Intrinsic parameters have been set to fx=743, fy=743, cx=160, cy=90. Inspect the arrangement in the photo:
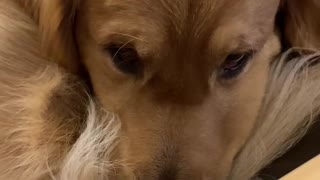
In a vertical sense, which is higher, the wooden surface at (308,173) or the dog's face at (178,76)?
the wooden surface at (308,173)

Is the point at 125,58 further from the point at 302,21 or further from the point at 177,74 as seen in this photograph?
the point at 302,21

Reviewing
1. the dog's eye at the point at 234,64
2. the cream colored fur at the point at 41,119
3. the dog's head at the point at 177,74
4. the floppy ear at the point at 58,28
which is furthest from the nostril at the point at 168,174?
the floppy ear at the point at 58,28

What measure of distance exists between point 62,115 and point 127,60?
17 cm

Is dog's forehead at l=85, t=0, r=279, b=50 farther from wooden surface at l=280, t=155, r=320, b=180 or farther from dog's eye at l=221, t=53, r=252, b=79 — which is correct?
wooden surface at l=280, t=155, r=320, b=180

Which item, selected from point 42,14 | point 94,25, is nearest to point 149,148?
point 94,25

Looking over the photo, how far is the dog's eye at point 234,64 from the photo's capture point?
1.40 meters

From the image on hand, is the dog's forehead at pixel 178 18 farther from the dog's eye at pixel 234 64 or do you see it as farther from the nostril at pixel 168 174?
the nostril at pixel 168 174

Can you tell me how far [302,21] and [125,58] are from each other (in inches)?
16.1

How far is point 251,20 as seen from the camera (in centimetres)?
141

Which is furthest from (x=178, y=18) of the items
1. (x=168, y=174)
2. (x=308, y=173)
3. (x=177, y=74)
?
(x=308, y=173)

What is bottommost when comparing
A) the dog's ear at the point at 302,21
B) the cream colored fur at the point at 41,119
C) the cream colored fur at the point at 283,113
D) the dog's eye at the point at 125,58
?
the cream colored fur at the point at 41,119

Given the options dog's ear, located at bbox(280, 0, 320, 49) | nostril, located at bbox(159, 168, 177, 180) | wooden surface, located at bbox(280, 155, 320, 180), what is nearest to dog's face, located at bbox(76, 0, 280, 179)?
nostril, located at bbox(159, 168, 177, 180)

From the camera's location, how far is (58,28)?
151 centimetres

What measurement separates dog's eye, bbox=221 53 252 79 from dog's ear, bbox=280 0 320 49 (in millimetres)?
172
